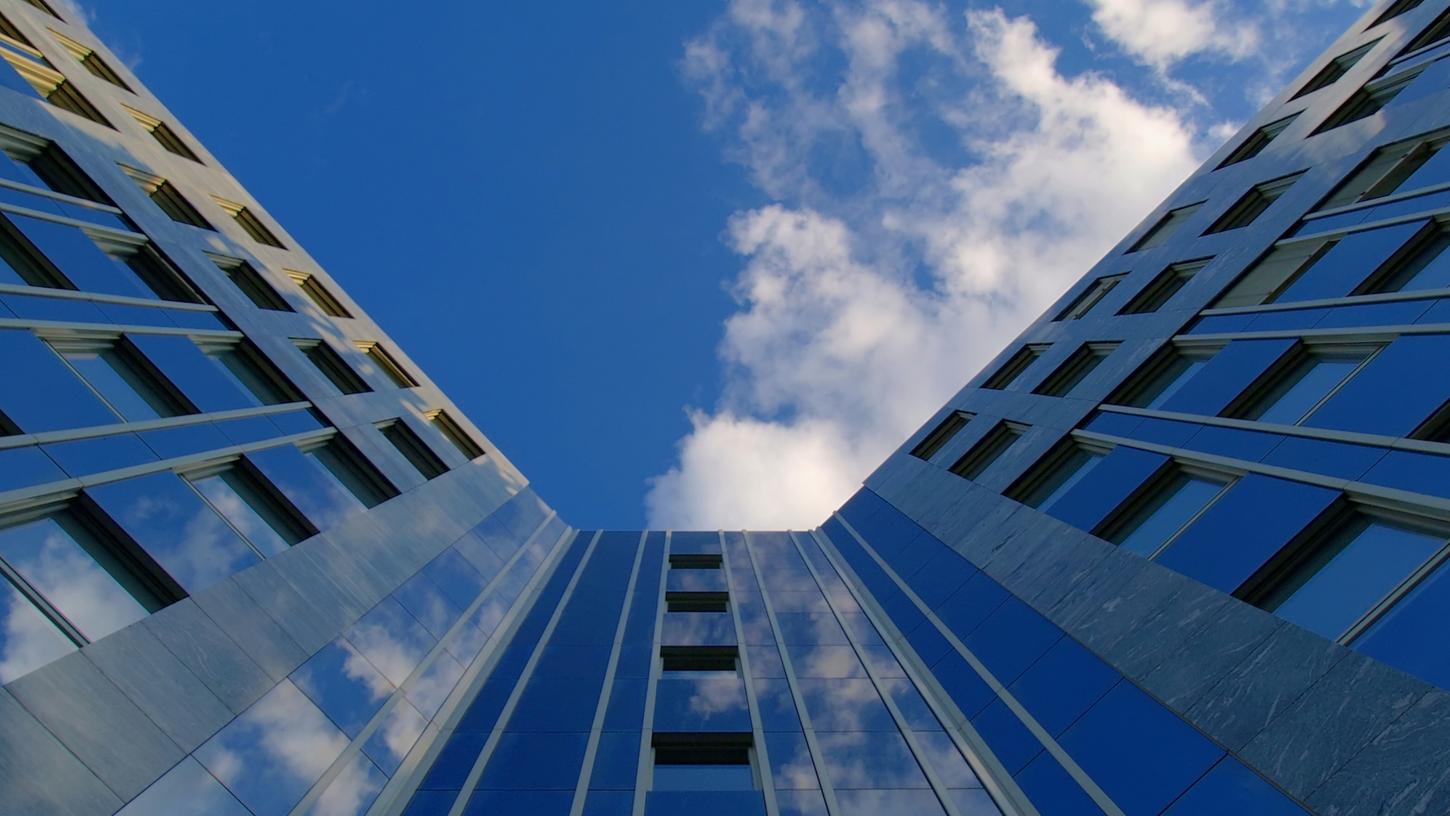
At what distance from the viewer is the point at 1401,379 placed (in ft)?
52.2

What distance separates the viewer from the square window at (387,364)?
31.8 metres

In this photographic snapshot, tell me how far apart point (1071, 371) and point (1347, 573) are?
15.3m

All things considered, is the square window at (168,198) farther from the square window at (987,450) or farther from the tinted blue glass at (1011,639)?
the tinted blue glass at (1011,639)

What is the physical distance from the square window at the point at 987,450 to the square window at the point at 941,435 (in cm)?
333

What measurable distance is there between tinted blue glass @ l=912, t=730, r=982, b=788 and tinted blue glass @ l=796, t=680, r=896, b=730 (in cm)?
87

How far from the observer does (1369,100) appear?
27.5 m

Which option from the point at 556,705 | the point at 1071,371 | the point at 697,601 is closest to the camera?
the point at 556,705

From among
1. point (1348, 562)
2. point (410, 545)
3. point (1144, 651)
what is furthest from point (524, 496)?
point (1348, 562)

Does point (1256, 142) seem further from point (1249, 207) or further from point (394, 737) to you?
point (394, 737)

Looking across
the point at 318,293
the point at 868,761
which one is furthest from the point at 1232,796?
the point at 318,293

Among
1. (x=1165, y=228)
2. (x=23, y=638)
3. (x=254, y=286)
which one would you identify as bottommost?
(x=23, y=638)

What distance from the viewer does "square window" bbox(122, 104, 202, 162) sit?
98.0ft

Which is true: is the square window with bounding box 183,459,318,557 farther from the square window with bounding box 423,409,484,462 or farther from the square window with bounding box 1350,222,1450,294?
the square window with bounding box 1350,222,1450,294

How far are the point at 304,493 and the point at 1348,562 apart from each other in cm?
1942
